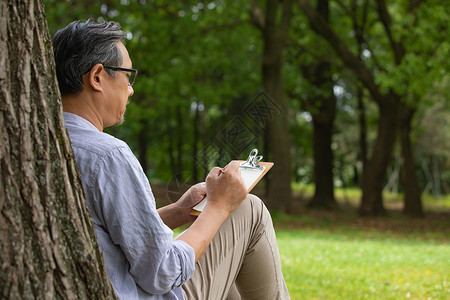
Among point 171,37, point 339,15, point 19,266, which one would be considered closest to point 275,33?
point 171,37

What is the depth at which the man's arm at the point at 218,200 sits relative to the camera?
1958 millimetres

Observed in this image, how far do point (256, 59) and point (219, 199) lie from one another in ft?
55.9

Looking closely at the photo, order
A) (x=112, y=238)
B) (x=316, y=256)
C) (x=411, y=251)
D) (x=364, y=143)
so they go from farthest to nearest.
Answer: (x=364, y=143), (x=411, y=251), (x=316, y=256), (x=112, y=238)

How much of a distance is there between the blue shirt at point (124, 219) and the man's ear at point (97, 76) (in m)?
0.20

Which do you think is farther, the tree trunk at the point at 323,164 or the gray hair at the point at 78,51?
the tree trunk at the point at 323,164

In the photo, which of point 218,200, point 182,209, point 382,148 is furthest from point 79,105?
point 382,148

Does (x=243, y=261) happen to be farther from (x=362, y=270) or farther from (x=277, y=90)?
(x=277, y=90)

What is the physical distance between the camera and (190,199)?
7.75 feet

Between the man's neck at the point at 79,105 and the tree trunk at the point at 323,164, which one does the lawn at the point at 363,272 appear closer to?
the man's neck at the point at 79,105

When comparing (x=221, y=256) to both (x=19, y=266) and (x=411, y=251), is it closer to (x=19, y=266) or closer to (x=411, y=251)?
(x=19, y=266)

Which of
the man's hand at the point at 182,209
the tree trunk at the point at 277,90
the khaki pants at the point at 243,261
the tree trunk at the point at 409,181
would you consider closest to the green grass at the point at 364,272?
the khaki pants at the point at 243,261

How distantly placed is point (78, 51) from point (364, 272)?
14.3ft

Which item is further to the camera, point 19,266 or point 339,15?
point 339,15

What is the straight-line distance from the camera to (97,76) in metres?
1.87
